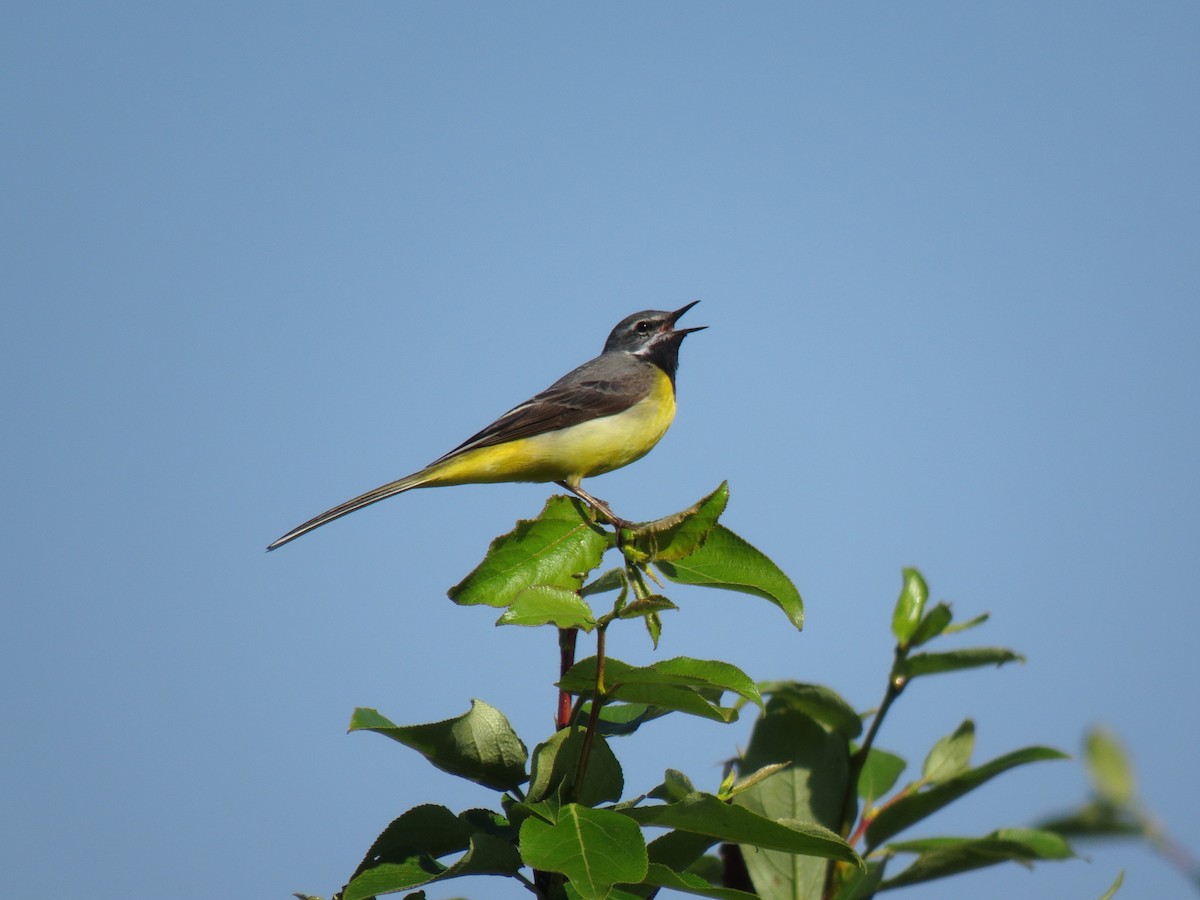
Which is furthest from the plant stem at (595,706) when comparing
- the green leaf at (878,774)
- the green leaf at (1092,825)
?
the green leaf at (878,774)

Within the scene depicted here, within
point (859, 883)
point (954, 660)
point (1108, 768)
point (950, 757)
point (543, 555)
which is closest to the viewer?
point (1108, 768)

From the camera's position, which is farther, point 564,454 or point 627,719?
point 564,454

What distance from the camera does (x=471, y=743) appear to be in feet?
9.83

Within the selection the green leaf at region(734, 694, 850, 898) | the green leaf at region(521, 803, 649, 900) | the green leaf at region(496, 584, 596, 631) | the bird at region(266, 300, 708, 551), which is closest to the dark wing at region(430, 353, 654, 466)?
the bird at region(266, 300, 708, 551)

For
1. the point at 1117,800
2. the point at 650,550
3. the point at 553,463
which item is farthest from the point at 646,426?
the point at 1117,800

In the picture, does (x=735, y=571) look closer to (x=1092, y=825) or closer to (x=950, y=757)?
(x=1092, y=825)

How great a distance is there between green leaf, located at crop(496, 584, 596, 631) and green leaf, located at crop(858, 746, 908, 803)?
5.44 ft

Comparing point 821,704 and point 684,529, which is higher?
point 684,529

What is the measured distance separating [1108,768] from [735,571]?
0.96 m

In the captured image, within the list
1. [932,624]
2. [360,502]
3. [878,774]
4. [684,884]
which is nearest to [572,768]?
[684,884]

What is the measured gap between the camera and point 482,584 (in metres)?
2.99

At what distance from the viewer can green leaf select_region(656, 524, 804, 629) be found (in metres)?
2.91

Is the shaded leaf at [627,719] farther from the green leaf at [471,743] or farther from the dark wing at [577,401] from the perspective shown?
the dark wing at [577,401]

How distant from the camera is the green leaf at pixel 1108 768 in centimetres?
231
